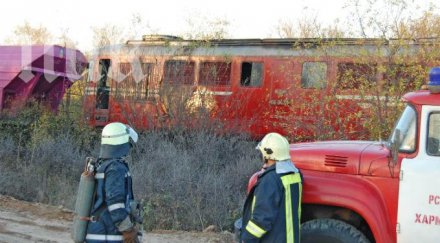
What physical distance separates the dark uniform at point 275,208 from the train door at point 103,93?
10.9 meters

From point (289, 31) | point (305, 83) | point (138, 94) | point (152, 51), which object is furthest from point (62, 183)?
point (289, 31)

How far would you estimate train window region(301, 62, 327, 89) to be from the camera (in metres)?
11.1

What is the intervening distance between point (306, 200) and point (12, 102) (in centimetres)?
1247

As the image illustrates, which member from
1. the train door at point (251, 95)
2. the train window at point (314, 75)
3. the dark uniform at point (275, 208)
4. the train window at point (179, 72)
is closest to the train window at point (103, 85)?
the train window at point (179, 72)

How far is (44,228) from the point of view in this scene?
809cm

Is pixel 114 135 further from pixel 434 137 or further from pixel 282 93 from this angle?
pixel 282 93

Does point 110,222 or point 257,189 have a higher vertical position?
point 257,189

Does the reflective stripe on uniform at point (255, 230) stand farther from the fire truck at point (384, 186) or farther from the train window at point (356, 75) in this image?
the train window at point (356, 75)

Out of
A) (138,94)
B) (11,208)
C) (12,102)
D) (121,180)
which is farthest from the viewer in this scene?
(12,102)

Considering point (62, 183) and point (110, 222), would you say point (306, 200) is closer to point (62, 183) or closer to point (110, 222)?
point (110, 222)

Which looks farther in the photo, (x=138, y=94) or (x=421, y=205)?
(x=138, y=94)

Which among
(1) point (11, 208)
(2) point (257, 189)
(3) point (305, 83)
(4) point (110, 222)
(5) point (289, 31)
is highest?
(5) point (289, 31)

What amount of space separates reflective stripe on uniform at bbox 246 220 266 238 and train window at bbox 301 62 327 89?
7.23 m

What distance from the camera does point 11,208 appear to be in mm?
9391
